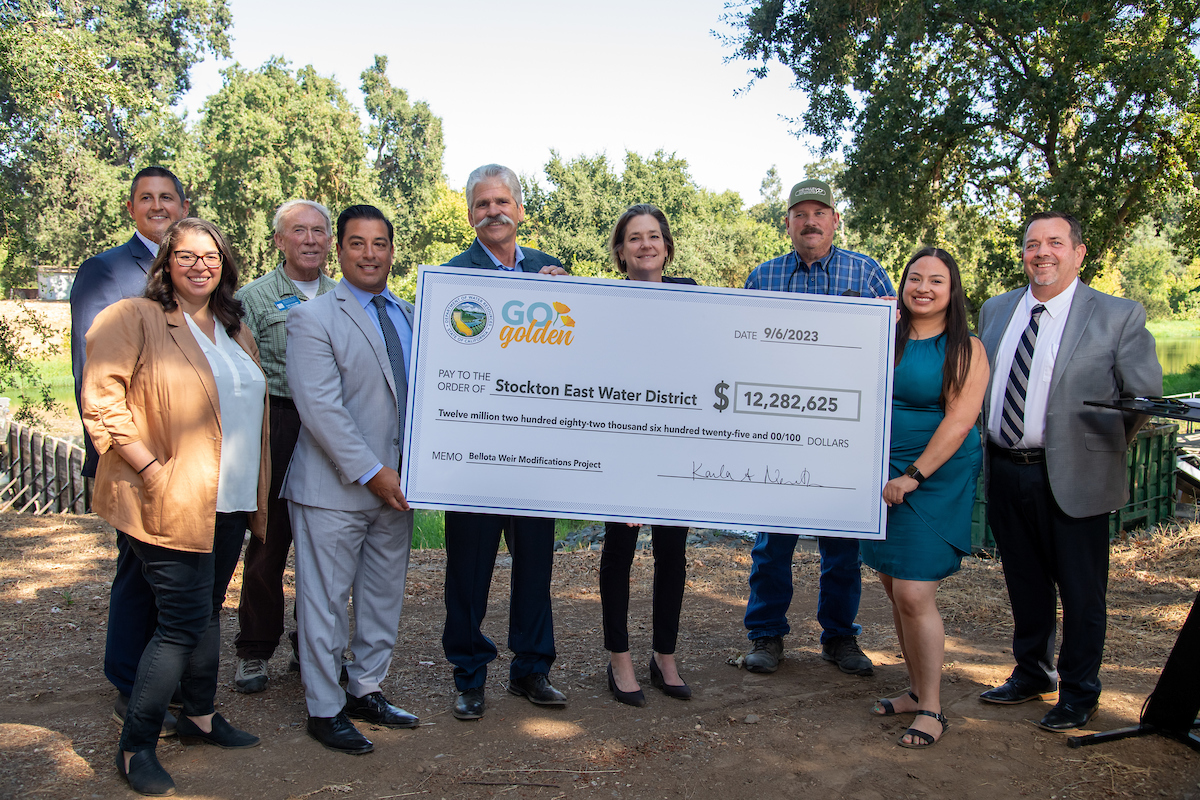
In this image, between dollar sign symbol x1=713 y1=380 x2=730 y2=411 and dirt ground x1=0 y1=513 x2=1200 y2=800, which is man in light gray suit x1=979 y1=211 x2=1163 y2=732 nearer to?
dirt ground x1=0 y1=513 x2=1200 y2=800

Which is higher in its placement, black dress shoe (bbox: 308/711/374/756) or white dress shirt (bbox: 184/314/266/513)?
white dress shirt (bbox: 184/314/266/513)

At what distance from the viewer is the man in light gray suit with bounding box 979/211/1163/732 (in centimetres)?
385

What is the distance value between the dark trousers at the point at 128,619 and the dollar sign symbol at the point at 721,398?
2714 millimetres

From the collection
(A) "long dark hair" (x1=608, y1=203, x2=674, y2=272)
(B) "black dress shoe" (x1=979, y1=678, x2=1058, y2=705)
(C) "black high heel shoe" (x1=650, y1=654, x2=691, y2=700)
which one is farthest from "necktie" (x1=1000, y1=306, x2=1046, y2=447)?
(C) "black high heel shoe" (x1=650, y1=654, x2=691, y2=700)

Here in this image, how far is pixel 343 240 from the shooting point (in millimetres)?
3799

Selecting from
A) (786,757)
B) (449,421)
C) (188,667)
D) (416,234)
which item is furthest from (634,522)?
(416,234)

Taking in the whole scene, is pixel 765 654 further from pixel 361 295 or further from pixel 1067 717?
pixel 361 295

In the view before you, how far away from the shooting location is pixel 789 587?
4812 millimetres

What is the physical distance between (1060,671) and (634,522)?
2182 mm

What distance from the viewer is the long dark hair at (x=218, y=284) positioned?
11.2 feet

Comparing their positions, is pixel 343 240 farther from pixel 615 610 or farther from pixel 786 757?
pixel 786 757

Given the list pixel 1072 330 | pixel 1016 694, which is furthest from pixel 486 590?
pixel 1072 330

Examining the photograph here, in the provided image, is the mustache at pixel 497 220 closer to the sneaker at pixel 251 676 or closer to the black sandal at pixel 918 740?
the sneaker at pixel 251 676
